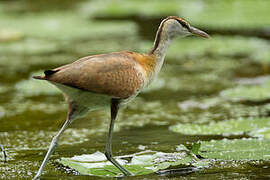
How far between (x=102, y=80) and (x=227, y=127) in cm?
230

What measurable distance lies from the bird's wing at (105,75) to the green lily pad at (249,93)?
131 inches

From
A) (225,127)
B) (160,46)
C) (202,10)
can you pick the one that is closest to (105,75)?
(160,46)

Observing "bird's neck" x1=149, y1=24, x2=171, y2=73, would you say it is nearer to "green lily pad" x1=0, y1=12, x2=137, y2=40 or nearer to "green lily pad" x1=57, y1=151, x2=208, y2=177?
"green lily pad" x1=57, y1=151, x2=208, y2=177

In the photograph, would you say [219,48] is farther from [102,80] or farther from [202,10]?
[102,80]

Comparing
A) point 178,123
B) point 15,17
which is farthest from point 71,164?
point 15,17

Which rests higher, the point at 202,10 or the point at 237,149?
the point at 202,10

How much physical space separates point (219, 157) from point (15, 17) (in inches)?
467

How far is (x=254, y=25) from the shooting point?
13.0m

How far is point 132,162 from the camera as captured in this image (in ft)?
17.5

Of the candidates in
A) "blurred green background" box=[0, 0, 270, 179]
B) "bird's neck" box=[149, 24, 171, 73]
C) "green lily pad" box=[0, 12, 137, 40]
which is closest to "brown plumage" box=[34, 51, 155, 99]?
"bird's neck" box=[149, 24, 171, 73]

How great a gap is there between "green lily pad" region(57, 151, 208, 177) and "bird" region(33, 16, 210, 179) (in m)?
0.14

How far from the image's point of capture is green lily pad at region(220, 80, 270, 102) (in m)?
8.13

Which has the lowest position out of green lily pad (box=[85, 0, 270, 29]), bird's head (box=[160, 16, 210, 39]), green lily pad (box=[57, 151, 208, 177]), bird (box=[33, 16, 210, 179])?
green lily pad (box=[57, 151, 208, 177])

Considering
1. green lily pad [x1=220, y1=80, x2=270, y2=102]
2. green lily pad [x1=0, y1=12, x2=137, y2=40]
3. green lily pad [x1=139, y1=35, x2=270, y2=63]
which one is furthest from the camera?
green lily pad [x1=0, y1=12, x2=137, y2=40]
